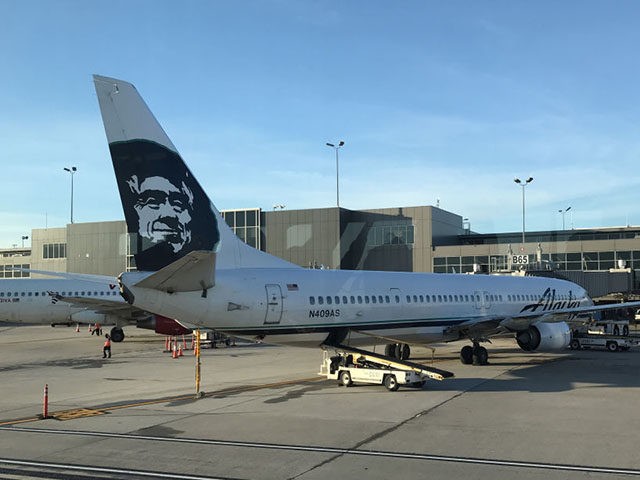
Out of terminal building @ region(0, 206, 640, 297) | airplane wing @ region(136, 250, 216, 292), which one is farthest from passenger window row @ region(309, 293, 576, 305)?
terminal building @ region(0, 206, 640, 297)

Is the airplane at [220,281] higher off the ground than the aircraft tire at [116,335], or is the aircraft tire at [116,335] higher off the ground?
the airplane at [220,281]

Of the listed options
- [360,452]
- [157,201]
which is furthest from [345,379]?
[360,452]

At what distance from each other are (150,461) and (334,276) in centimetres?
1219

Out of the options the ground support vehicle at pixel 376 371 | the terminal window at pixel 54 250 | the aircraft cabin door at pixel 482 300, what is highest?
the terminal window at pixel 54 250

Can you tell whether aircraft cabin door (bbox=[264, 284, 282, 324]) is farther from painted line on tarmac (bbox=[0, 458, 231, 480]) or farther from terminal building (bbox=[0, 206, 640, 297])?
terminal building (bbox=[0, 206, 640, 297])

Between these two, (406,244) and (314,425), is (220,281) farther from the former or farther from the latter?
(406,244)

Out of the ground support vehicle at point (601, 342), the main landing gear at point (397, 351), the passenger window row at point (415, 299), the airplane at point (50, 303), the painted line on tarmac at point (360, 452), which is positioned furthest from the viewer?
the airplane at point (50, 303)

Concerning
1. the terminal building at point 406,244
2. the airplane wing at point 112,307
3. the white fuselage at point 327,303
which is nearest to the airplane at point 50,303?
the airplane wing at point 112,307

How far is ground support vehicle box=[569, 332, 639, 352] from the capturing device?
1302 inches

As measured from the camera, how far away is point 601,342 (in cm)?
3391

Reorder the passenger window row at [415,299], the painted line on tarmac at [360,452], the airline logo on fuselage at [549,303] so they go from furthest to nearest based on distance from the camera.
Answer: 1. the airline logo on fuselage at [549,303]
2. the passenger window row at [415,299]
3. the painted line on tarmac at [360,452]

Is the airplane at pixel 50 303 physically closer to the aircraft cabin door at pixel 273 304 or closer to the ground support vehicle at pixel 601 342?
the aircraft cabin door at pixel 273 304

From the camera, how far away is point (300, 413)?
15727 mm

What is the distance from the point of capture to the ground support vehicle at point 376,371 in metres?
19.3
